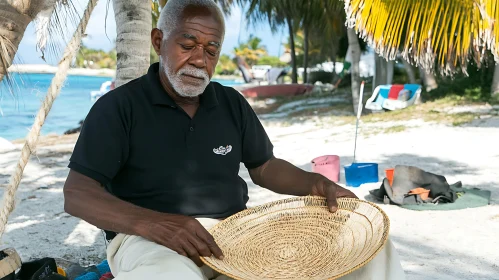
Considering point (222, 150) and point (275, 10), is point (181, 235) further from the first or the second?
point (275, 10)

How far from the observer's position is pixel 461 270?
11.1ft

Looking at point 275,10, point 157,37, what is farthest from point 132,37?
point 275,10

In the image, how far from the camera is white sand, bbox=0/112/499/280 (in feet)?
12.1

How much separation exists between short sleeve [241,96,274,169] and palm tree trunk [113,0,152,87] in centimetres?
128

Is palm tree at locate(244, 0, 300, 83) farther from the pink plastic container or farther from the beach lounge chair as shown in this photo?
the pink plastic container

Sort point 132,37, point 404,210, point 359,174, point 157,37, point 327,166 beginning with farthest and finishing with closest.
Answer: point 327,166, point 359,174, point 404,210, point 132,37, point 157,37

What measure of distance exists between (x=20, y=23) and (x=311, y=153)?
584 centimetres

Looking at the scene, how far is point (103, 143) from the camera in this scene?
6.80 feet

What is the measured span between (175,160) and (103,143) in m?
0.29

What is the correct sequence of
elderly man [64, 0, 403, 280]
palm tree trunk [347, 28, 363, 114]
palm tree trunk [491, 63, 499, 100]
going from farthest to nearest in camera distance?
palm tree trunk [347, 28, 363, 114] < palm tree trunk [491, 63, 499, 100] < elderly man [64, 0, 403, 280]

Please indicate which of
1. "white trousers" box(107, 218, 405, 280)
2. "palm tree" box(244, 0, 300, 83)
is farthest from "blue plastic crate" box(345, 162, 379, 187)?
"palm tree" box(244, 0, 300, 83)

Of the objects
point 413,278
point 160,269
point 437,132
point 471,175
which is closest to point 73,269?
point 160,269

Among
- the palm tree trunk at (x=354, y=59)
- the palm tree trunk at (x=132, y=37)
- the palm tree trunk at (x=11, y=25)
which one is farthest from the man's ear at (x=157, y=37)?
the palm tree trunk at (x=354, y=59)

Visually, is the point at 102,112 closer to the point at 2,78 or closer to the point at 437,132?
the point at 2,78
